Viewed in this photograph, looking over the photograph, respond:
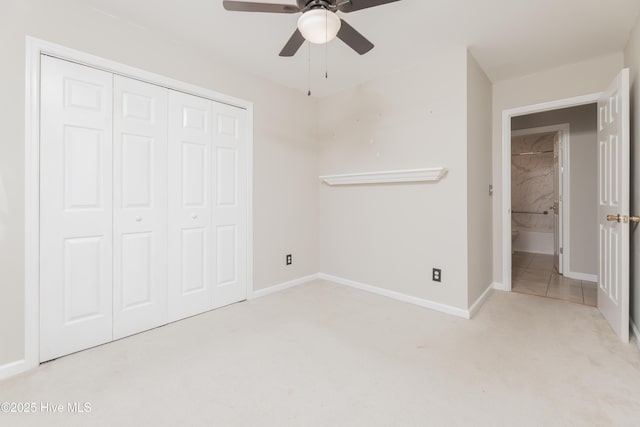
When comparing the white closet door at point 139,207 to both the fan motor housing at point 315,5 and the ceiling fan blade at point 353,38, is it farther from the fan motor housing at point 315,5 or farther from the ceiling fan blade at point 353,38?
the ceiling fan blade at point 353,38

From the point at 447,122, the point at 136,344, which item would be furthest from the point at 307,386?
the point at 447,122

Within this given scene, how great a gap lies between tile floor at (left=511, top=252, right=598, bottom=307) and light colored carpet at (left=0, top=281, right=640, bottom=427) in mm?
484

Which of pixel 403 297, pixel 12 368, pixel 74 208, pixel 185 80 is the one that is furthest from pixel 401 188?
pixel 12 368

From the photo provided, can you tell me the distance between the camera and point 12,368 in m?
1.73

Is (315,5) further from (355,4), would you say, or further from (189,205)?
(189,205)

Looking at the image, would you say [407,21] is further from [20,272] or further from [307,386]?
[20,272]

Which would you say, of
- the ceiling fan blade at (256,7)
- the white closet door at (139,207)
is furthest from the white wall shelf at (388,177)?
the white closet door at (139,207)

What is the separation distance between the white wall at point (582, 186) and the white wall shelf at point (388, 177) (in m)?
2.37

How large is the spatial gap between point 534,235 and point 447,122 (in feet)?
14.6

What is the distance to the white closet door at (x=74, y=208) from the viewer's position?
1.88m

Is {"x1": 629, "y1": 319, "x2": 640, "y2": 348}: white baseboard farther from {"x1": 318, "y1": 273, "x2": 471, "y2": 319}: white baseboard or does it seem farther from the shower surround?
the shower surround

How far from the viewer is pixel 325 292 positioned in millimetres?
3297

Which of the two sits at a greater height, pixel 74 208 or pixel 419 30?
pixel 419 30

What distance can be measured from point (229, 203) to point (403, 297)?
2073 millimetres
